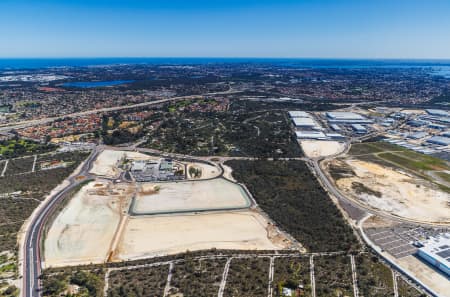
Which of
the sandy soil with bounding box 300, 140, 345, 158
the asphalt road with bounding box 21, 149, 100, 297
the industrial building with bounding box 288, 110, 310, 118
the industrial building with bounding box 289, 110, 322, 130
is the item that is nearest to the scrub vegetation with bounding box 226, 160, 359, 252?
the sandy soil with bounding box 300, 140, 345, 158

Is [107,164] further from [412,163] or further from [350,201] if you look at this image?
[412,163]

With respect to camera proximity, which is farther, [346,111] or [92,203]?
[346,111]

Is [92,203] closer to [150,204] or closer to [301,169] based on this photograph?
[150,204]

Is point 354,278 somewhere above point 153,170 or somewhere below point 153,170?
below

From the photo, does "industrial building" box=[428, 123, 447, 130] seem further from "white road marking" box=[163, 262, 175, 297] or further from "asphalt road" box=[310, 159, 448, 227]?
"white road marking" box=[163, 262, 175, 297]

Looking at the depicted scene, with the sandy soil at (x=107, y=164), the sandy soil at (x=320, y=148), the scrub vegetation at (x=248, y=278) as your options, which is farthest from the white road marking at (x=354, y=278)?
the sandy soil at (x=107, y=164)

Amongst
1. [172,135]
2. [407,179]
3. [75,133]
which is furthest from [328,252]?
[75,133]

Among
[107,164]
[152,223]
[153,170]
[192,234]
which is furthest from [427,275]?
[107,164]
